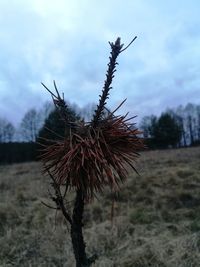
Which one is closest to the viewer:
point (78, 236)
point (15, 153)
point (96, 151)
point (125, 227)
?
point (96, 151)

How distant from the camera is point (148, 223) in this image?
984cm

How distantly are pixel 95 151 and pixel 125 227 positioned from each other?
7.51 meters

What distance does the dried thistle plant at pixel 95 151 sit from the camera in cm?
206

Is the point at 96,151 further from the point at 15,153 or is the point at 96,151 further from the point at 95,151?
the point at 15,153

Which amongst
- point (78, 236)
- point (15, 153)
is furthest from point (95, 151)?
point (15, 153)

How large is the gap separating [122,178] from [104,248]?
6299 millimetres

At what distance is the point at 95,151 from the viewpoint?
6.75ft

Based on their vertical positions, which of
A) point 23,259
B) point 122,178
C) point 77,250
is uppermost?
point 122,178

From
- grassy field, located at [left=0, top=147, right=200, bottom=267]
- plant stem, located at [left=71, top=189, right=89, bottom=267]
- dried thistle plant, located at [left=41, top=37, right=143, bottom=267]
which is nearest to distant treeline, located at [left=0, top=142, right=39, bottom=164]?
grassy field, located at [left=0, top=147, right=200, bottom=267]

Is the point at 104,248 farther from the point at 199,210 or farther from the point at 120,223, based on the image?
the point at 199,210

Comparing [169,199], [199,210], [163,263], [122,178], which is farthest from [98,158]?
[169,199]

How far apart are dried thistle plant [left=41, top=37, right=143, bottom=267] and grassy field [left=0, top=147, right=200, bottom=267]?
15.1 feet

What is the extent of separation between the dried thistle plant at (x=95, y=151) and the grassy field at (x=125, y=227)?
15.1 ft

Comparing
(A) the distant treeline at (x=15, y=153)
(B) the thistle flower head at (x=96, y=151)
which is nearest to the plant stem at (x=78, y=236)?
(B) the thistle flower head at (x=96, y=151)
